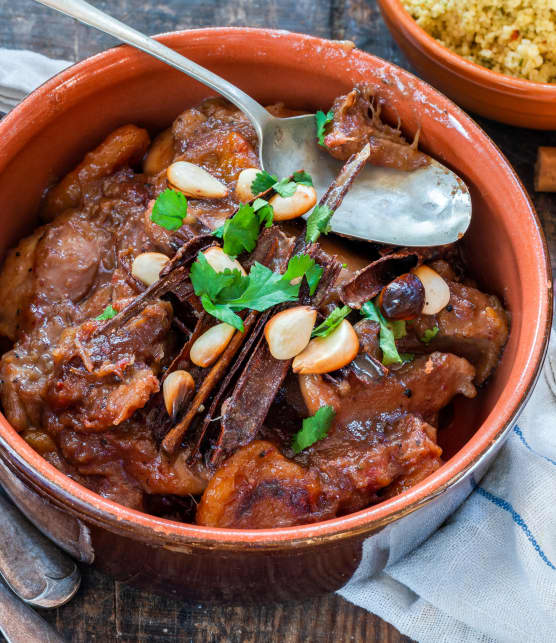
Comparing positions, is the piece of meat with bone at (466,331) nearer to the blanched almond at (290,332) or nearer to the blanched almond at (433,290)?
the blanched almond at (433,290)

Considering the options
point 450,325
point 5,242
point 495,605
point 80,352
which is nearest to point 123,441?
point 80,352

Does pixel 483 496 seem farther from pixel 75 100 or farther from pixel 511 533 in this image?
pixel 75 100

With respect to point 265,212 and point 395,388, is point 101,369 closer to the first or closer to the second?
point 265,212

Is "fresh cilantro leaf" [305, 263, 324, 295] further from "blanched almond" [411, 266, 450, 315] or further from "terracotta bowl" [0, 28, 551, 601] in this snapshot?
"terracotta bowl" [0, 28, 551, 601]

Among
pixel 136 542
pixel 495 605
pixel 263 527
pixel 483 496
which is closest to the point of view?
pixel 136 542

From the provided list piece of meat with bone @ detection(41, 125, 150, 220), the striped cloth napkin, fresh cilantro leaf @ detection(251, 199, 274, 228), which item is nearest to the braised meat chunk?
fresh cilantro leaf @ detection(251, 199, 274, 228)

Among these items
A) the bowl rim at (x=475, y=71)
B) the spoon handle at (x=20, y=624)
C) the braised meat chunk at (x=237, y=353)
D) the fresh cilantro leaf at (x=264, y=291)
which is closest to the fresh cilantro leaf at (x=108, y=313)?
the braised meat chunk at (x=237, y=353)

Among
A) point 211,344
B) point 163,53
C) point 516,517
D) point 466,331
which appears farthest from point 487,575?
point 163,53

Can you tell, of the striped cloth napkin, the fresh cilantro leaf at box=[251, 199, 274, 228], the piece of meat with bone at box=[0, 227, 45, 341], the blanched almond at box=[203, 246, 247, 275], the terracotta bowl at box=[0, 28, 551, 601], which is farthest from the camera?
the piece of meat with bone at box=[0, 227, 45, 341]
